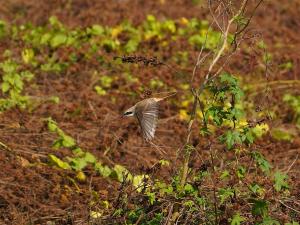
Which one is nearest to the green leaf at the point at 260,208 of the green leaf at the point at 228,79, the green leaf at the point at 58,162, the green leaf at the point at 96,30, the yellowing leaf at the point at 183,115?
the green leaf at the point at 228,79

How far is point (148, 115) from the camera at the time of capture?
4129 mm

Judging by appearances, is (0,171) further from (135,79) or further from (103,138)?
(135,79)

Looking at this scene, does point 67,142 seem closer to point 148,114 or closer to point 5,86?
point 5,86

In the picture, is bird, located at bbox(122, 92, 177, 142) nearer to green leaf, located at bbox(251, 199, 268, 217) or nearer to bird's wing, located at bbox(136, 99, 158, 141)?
bird's wing, located at bbox(136, 99, 158, 141)

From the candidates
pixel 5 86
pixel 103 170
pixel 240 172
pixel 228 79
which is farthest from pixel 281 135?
pixel 228 79

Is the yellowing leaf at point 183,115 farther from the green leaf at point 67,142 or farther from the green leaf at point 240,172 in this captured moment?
the green leaf at point 240,172

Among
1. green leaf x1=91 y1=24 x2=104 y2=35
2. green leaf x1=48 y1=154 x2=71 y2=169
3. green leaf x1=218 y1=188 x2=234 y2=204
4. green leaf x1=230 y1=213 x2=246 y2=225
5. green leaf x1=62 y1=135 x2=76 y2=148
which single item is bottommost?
green leaf x1=48 y1=154 x2=71 y2=169

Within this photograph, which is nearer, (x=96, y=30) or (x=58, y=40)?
(x=58, y=40)

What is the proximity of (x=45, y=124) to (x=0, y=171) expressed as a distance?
94cm

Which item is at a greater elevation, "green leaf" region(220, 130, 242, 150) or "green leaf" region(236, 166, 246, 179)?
"green leaf" region(220, 130, 242, 150)

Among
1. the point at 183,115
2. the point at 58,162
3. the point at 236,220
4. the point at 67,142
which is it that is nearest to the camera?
the point at 236,220

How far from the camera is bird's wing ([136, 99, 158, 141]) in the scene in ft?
13.5

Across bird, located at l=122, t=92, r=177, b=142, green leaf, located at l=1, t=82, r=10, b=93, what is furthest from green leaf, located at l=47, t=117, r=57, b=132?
bird, located at l=122, t=92, r=177, b=142

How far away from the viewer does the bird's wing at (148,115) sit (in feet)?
13.5
